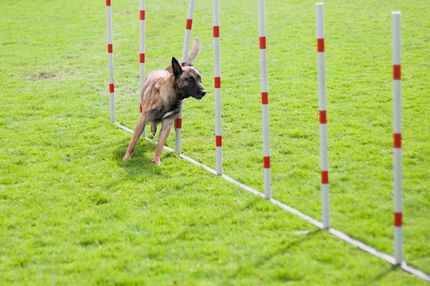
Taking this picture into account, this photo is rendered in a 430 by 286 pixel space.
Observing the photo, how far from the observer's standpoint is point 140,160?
9180 millimetres

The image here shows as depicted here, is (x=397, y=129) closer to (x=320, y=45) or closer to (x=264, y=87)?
(x=320, y=45)

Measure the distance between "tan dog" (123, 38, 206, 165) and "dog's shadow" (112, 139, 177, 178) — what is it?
0.38ft

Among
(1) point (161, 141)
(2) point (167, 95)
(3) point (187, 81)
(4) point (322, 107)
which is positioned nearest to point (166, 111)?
(2) point (167, 95)

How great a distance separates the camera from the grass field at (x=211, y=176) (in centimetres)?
601

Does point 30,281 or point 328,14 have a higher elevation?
point 328,14

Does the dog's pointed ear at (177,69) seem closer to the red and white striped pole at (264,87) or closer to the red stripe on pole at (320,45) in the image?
the red and white striped pole at (264,87)

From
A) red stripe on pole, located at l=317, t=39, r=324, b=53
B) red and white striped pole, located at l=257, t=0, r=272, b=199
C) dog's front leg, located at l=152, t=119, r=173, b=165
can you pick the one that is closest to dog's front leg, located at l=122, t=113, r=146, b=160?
dog's front leg, located at l=152, t=119, r=173, b=165

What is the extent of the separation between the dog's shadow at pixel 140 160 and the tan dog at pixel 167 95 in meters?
0.12

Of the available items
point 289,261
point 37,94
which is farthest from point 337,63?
point 289,261

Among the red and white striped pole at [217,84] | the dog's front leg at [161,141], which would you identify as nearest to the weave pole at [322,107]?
the red and white striped pole at [217,84]

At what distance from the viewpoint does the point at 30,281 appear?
5.79 m

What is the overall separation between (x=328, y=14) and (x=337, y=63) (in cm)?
670

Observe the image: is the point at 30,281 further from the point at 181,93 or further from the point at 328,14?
the point at 328,14

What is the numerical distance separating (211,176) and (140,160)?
1.23 meters
